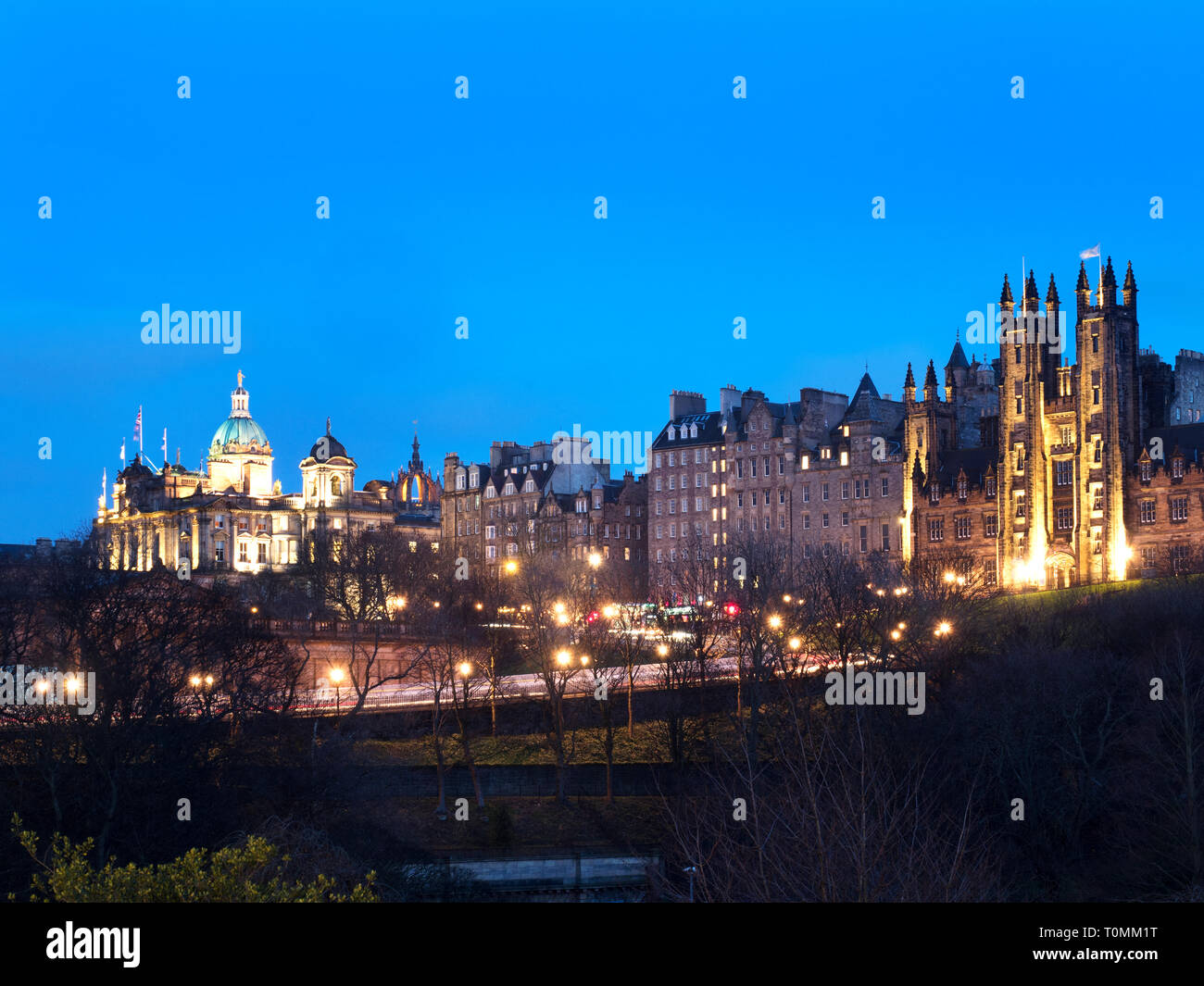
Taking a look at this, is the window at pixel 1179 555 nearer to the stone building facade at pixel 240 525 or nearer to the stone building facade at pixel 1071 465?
the stone building facade at pixel 1071 465

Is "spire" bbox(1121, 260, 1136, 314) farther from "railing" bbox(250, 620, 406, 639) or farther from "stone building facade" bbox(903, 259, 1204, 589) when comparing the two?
"railing" bbox(250, 620, 406, 639)

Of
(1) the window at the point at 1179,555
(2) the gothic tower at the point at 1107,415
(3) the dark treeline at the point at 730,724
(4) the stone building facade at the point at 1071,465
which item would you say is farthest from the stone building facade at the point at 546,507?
(3) the dark treeline at the point at 730,724

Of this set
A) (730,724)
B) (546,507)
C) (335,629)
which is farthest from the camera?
(546,507)

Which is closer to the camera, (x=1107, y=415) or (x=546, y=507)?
(x=1107, y=415)

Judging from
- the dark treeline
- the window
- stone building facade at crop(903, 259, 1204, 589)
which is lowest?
the dark treeline

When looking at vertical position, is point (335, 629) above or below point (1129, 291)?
below

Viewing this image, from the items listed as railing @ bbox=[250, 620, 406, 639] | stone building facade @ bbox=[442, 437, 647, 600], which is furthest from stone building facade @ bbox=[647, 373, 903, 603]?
railing @ bbox=[250, 620, 406, 639]

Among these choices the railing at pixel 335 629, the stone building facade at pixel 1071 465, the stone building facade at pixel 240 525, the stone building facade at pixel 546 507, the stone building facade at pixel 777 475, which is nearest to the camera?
the railing at pixel 335 629

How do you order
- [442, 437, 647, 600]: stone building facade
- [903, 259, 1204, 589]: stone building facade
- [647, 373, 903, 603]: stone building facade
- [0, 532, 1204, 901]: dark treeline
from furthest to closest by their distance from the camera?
[442, 437, 647, 600]: stone building facade → [647, 373, 903, 603]: stone building facade → [903, 259, 1204, 589]: stone building facade → [0, 532, 1204, 901]: dark treeline

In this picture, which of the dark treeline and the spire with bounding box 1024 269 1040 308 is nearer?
the dark treeline

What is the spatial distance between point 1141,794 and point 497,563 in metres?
107

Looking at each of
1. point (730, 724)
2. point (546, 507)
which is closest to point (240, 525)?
point (546, 507)

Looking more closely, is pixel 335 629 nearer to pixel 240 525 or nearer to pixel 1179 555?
pixel 1179 555
